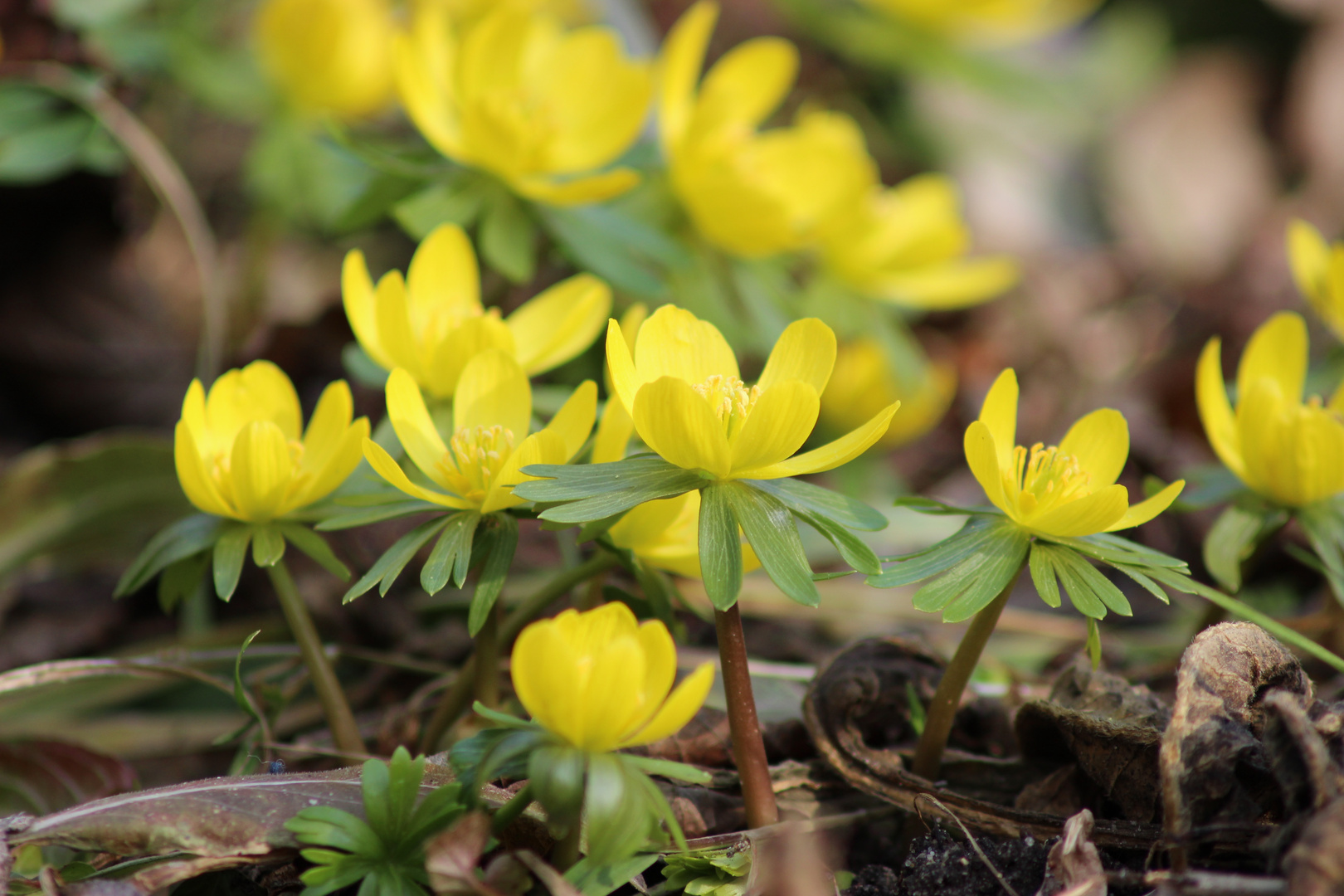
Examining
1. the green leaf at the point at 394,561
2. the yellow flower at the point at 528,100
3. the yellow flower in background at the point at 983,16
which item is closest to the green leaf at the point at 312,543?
the green leaf at the point at 394,561

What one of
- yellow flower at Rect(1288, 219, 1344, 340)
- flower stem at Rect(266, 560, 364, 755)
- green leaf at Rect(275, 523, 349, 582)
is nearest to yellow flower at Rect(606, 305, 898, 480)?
green leaf at Rect(275, 523, 349, 582)

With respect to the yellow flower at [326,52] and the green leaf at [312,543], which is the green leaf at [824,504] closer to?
the green leaf at [312,543]

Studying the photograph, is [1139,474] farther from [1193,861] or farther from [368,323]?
[368,323]

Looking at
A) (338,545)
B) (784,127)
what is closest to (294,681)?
(338,545)

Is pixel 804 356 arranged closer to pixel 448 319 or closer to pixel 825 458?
pixel 825 458

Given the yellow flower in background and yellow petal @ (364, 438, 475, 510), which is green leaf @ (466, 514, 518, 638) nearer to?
yellow petal @ (364, 438, 475, 510)

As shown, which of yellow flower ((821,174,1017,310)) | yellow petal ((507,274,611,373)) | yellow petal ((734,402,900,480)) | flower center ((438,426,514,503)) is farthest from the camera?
yellow flower ((821,174,1017,310))
